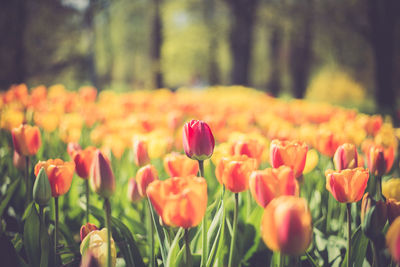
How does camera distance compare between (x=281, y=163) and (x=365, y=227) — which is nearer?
(x=365, y=227)

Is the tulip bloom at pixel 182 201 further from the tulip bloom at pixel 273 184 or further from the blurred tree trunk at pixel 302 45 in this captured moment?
the blurred tree trunk at pixel 302 45

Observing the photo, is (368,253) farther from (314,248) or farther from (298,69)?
(298,69)

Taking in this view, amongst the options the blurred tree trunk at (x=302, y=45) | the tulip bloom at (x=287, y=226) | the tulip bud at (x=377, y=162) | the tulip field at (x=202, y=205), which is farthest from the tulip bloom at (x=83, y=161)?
the blurred tree trunk at (x=302, y=45)

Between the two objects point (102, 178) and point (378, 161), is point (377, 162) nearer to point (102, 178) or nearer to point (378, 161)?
point (378, 161)

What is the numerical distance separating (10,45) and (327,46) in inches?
436

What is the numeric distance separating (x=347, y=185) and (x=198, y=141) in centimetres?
47

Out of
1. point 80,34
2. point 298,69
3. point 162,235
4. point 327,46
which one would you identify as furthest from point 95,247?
point 298,69

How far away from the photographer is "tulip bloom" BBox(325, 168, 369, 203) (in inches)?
36.3

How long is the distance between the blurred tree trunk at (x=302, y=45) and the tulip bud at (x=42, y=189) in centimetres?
1008

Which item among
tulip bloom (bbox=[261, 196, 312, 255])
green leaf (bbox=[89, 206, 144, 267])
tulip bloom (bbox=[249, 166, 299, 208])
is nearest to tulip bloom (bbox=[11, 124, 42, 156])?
green leaf (bbox=[89, 206, 144, 267])

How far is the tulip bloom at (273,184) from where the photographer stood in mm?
778

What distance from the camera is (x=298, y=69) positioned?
52.4 ft

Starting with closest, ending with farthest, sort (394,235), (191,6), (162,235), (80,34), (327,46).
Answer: (394,235)
(162,235)
(80,34)
(327,46)
(191,6)

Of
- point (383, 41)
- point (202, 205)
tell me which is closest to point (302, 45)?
point (383, 41)
